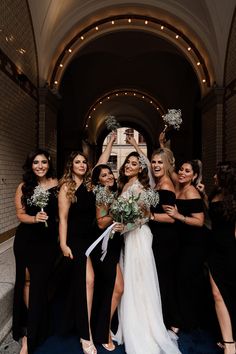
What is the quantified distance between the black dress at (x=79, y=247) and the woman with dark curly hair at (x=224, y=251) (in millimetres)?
1333

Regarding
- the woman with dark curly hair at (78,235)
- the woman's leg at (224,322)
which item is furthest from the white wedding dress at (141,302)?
the woman's leg at (224,322)

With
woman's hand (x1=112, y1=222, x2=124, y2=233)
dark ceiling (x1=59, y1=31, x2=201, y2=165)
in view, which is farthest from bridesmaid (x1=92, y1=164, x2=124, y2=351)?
dark ceiling (x1=59, y1=31, x2=201, y2=165)

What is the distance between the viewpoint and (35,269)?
3.54 m

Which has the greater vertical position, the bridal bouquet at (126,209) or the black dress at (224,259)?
the bridal bouquet at (126,209)

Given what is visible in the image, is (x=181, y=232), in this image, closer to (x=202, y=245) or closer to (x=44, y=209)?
(x=202, y=245)

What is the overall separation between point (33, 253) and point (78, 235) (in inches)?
21.1

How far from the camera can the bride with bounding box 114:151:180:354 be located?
10.8 feet

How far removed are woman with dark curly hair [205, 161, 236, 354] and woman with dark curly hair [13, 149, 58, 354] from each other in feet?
5.83

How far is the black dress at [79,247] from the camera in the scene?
11.4 ft

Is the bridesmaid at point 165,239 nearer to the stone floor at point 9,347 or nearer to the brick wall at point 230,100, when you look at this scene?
the stone floor at point 9,347

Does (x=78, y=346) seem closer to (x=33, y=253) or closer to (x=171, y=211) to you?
(x=33, y=253)

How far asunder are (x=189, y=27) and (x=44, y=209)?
797 centimetres

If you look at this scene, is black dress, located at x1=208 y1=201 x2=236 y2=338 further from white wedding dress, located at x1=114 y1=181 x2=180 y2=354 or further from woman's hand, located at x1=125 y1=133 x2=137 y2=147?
woman's hand, located at x1=125 y1=133 x2=137 y2=147

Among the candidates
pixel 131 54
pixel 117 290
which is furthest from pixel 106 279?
pixel 131 54
